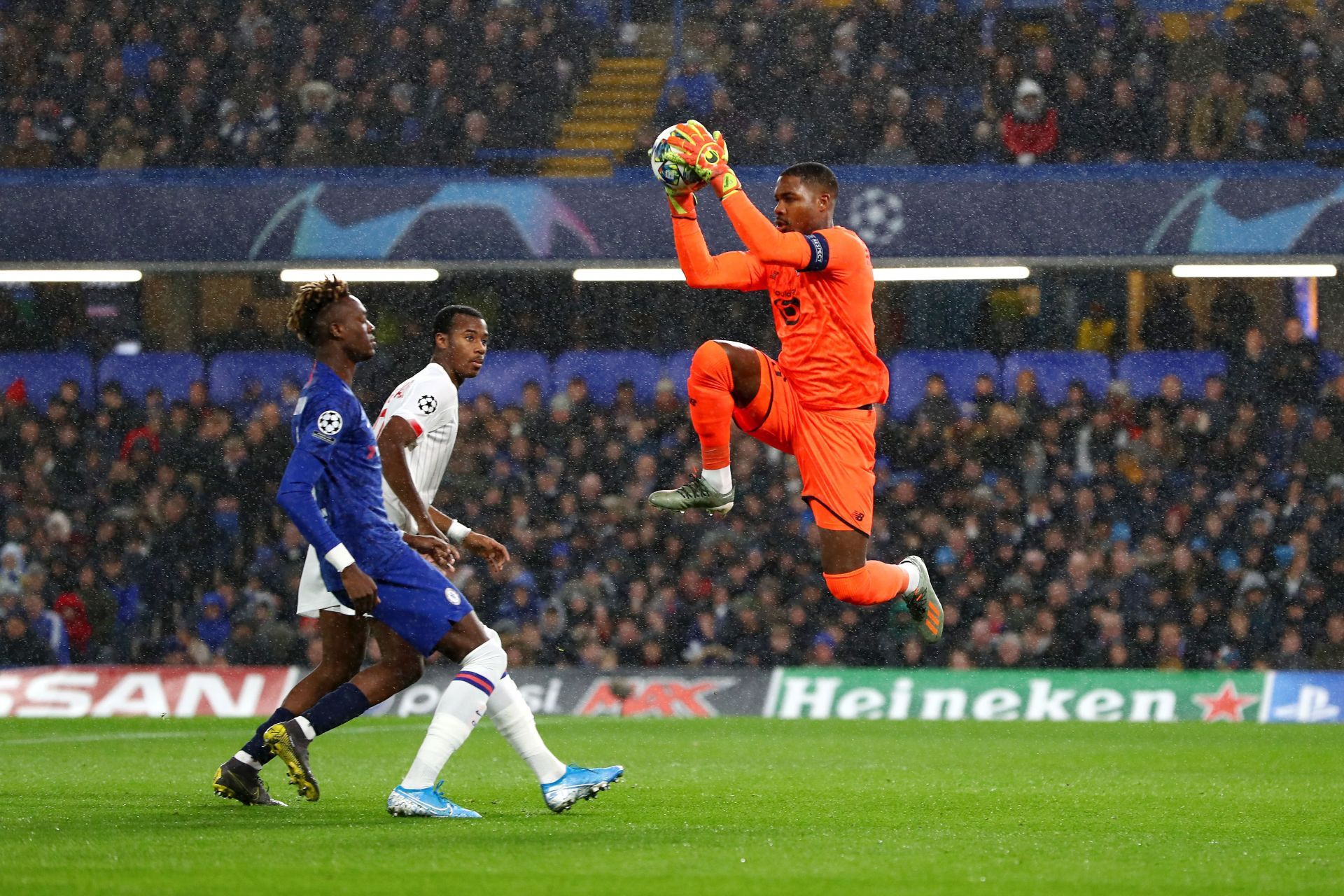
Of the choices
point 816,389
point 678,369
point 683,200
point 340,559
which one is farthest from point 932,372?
point 340,559

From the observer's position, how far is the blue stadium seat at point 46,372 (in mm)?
19766

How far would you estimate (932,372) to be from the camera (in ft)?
64.9

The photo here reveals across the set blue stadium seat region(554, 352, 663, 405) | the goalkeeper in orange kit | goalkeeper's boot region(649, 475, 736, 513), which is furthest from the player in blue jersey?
blue stadium seat region(554, 352, 663, 405)

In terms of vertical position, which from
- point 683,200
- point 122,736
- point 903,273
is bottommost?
point 122,736

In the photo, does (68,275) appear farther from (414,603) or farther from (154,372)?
(414,603)

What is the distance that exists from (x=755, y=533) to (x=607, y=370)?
3.32 metres

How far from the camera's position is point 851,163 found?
18.9 meters

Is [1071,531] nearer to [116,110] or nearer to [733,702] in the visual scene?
[733,702]

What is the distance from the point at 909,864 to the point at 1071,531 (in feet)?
38.9

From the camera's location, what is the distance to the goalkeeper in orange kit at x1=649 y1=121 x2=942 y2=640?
8.33 metres

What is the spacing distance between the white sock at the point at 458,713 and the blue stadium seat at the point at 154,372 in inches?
537

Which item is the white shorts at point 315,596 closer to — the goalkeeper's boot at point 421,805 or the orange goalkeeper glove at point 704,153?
the goalkeeper's boot at point 421,805

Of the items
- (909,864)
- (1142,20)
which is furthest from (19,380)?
(909,864)

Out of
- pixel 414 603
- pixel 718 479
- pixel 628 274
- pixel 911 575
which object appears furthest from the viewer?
pixel 628 274
